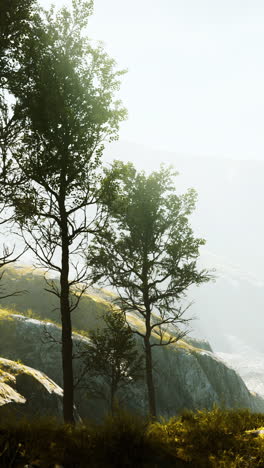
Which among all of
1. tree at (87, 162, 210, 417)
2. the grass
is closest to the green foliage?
tree at (87, 162, 210, 417)

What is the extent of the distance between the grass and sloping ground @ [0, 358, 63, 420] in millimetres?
8570

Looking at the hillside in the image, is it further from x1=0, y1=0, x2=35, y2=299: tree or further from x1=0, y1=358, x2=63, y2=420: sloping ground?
x1=0, y1=0, x2=35, y2=299: tree

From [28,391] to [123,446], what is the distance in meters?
11.5

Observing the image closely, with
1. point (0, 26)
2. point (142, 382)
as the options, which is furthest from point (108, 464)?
point (142, 382)

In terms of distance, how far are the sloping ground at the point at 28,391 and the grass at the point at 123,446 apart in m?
8.57

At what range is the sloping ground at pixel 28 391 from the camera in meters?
13.0

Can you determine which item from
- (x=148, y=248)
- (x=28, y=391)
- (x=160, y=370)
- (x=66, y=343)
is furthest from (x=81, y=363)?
(x=66, y=343)

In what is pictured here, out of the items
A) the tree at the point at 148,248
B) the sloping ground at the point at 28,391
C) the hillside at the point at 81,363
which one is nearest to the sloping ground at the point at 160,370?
the hillside at the point at 81,363

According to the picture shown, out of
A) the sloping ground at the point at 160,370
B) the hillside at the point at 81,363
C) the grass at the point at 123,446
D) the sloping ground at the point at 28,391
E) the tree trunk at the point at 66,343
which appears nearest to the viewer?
the grass at the point at 123,446

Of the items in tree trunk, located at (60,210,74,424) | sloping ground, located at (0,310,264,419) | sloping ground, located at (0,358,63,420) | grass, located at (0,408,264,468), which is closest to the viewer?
grass, located at (0,408,264,468)

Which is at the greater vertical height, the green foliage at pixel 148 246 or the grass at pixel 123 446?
the green foliage at pixel 148 246

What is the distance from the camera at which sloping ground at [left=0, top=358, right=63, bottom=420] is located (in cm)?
1305

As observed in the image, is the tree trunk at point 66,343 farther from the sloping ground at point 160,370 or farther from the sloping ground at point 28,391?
the sloping ground at point 160,370

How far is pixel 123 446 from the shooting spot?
195 inches
